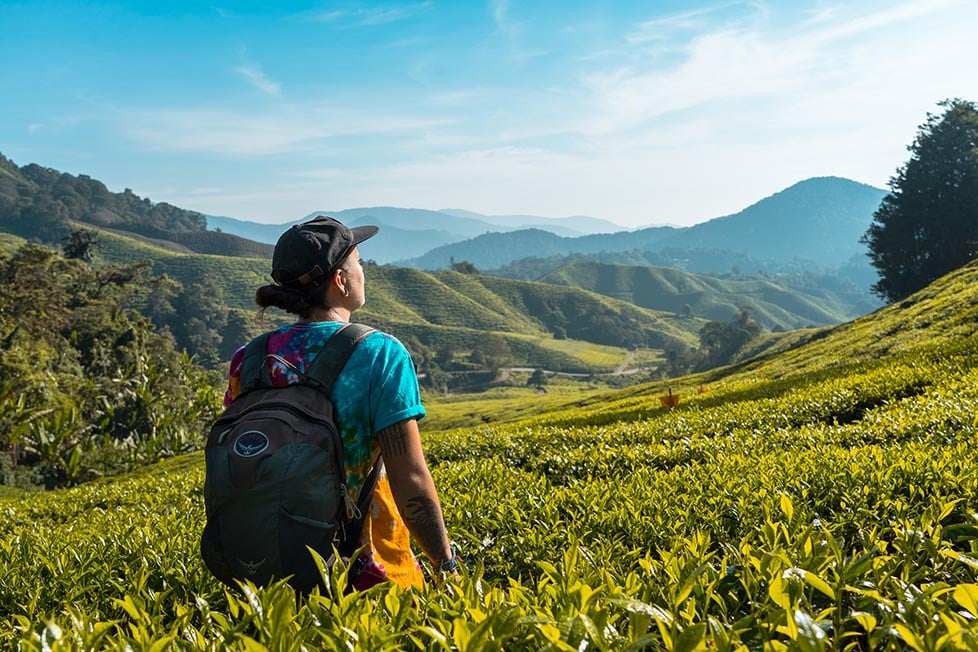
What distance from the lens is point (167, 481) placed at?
10438mm

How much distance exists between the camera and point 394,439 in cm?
254

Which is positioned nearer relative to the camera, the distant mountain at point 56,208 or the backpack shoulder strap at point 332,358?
the backpack shoulder strap at point 332,358

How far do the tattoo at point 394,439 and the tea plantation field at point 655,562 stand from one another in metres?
0.53

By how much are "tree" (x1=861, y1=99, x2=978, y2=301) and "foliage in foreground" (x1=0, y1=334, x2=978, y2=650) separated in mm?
46491

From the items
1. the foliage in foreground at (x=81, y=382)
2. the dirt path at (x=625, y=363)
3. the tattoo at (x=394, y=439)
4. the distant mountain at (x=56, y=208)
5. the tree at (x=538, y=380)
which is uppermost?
the distant mountain at (x=56, y=208)

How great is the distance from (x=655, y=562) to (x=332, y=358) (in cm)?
148

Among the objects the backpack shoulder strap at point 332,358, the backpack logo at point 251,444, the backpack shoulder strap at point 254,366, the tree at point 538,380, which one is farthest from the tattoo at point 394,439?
the tree at point 538,380

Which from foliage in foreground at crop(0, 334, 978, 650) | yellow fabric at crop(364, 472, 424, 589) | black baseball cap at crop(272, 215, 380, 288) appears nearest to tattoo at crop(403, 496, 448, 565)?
yellow fabric at crop(364, 472, 424, 589)

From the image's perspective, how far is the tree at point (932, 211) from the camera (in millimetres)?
44594

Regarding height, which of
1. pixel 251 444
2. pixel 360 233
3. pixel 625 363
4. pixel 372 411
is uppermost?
pixel 360 233

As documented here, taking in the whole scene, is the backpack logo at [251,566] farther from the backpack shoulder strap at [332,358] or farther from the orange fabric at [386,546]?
the backpack shoulder strap at [332,358]

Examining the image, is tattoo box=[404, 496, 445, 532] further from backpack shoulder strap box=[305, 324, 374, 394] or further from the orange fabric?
backpack shoulder strap box=[305, 324, 374, 394]

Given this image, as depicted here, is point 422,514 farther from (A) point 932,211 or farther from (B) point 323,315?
(A) point 932,211

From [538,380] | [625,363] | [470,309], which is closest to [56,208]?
[470,309]
